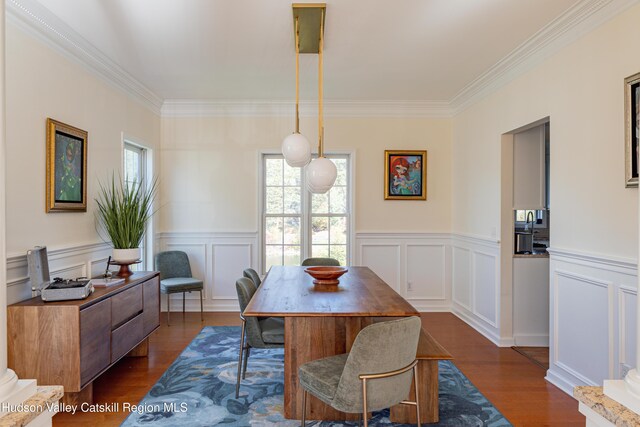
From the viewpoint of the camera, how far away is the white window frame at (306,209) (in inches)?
209

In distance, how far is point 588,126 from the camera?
2812 millimetres

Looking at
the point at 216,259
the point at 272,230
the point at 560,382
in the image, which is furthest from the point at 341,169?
the point at 560,382

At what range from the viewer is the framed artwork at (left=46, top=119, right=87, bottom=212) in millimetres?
2967

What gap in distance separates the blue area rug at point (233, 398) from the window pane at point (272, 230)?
6.39ft

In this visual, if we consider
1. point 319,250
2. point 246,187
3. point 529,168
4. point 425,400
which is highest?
point 529,168

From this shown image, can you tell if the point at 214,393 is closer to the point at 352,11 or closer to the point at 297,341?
the point at 297,341

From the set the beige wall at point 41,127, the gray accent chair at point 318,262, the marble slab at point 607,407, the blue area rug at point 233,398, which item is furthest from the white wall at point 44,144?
the marble slab at point 607,407

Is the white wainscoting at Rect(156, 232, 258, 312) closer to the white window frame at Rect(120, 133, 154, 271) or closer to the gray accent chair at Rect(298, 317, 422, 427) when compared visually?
the white window frame at Rect(120, 133, 154, 271)

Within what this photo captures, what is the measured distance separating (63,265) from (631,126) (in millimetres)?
4136

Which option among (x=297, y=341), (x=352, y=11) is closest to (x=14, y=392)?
(x=297, y=341)

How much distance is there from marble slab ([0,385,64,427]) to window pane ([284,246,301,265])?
409 cm

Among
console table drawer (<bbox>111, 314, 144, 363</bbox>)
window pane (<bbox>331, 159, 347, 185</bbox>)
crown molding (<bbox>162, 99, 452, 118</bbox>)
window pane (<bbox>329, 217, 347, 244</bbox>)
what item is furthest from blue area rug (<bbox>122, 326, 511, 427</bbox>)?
crown molding (<bbox>162, 99, 452, 118</bbox>)

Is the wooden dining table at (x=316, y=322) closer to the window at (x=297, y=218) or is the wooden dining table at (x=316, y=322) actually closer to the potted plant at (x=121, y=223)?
the potted plant at (x=121, y=223)

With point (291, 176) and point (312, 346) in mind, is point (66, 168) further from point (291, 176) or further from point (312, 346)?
point (291, 176)
